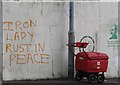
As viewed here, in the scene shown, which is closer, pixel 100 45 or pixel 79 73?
pixel 79 73

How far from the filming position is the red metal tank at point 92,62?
10.5m

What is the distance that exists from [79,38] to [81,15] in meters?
0.78

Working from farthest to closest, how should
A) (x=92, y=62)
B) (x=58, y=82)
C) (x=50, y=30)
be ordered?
1. (x=50, y=30)
2. (x=58, y=82)
3. (x=92, y=62)

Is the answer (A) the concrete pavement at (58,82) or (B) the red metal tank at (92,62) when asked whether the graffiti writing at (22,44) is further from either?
(B) the red metal tank at (92,62)

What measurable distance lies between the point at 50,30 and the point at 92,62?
6.17ft

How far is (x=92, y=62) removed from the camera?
1052cm

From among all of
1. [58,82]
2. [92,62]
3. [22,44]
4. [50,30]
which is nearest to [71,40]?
[50,30]

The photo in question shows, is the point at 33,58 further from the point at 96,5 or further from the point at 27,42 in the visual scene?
the point at 96,5

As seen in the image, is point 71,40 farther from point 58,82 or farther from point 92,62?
point 58,82

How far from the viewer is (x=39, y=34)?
11359 millimetres

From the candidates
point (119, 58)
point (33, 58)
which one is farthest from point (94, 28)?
point (33, 58)

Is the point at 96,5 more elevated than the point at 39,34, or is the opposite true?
the point at 96,5

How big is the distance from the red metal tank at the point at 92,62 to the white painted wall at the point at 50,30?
93cm

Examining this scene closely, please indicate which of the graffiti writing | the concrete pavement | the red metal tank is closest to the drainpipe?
the concrete pavement
